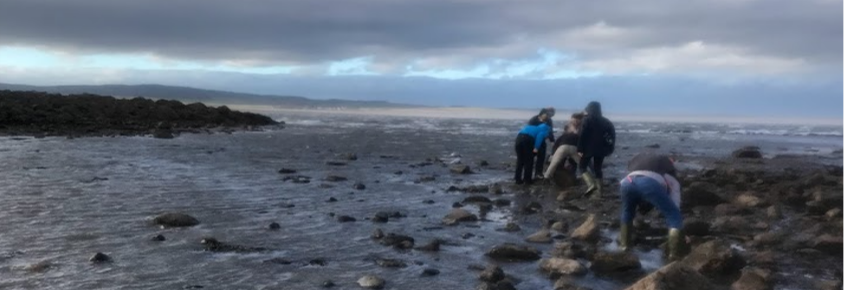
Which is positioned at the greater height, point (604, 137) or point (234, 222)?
point (604, 137)

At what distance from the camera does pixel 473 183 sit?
779 inches

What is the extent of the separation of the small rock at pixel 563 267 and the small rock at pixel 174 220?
5.45 m

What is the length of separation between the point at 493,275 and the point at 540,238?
274cm

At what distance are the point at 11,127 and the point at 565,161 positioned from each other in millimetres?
26190

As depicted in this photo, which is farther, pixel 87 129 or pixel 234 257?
pixel 87 129

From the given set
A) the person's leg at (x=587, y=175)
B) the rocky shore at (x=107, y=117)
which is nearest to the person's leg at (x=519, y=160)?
the person's leg at (x=587, y=175)

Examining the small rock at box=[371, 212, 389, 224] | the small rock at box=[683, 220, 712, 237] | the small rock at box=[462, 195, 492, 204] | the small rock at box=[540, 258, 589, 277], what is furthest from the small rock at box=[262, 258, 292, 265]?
the small rock at box=[462, 195, 492, 204]

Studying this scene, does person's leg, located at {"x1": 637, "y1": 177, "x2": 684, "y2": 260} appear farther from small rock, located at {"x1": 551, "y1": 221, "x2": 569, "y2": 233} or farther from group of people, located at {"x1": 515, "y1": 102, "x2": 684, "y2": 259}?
small rock, located at {"x1": 551, "y1": 221, "x2": 569, "y2": 233}

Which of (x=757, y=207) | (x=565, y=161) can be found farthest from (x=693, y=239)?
(x=565, y=161)

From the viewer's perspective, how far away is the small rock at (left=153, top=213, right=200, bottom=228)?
12258 millimetres

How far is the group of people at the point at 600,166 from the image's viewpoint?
34.0 ft

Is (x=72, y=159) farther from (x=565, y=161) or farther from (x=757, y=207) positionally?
(x=757, y=207)

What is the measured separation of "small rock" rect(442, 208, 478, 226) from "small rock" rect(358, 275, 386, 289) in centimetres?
431

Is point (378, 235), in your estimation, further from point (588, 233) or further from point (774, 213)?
point (774, 213)
